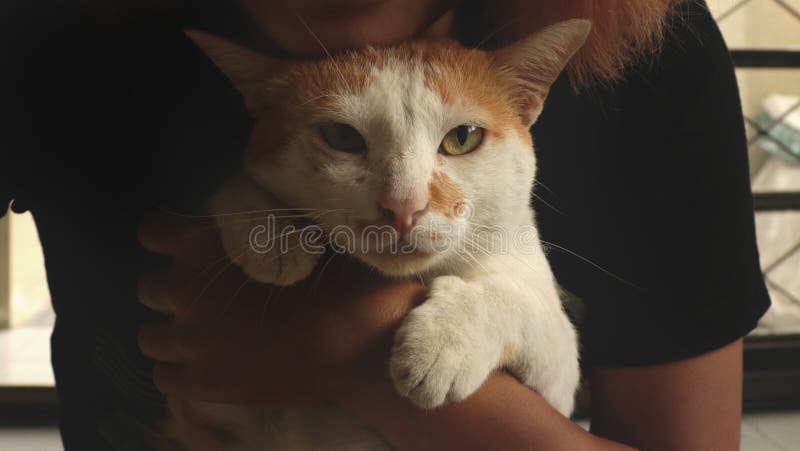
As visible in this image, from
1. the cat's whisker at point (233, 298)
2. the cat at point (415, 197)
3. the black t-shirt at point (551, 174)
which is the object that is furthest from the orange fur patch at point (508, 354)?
the cat's whisker at point (233, 298)

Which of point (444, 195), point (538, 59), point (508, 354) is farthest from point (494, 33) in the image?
point (508, 354)

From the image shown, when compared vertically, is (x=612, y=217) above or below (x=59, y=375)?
above

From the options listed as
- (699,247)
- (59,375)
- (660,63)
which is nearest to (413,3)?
(660,63)

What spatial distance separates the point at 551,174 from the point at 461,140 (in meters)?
0.12

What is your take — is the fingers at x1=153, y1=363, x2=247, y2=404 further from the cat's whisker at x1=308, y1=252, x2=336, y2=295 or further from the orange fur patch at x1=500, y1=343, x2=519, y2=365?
the orange fur patch at x1=500, y1=343, x2=519, y2=365

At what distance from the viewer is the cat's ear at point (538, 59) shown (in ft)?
1.66

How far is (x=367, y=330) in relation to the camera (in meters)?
0.52

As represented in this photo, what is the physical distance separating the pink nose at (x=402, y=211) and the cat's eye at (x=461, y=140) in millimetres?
67

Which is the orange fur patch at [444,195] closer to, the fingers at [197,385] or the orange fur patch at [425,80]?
the orange fur patch at [425,80]

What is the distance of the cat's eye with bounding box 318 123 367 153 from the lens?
498 mm

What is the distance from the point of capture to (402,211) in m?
0.46

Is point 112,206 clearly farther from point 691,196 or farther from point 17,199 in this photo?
point 691,196

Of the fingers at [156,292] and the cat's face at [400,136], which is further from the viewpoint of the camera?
the fingers at [156,292]

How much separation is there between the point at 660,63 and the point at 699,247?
0.58 feet
